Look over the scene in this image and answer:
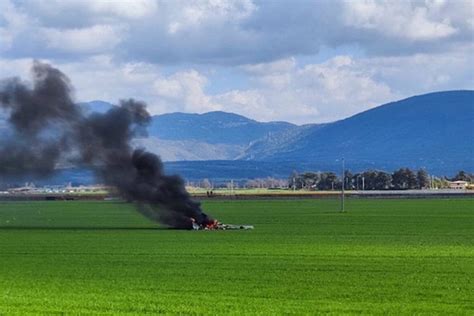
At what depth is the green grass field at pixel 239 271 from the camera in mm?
26406

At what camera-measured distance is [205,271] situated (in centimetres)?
3591

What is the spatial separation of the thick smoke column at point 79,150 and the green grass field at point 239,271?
3485mm

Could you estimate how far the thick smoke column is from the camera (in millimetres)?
65188

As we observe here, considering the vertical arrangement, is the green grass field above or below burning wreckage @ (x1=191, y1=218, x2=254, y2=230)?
below

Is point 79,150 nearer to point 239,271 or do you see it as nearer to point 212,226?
point 212,226

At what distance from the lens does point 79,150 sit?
66.1 m

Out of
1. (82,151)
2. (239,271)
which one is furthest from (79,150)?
(239,271)

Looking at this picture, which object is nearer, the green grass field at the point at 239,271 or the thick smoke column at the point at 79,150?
the green grass field at the point at 239,271

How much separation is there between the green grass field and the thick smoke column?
3485mm

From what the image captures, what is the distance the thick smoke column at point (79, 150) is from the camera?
65188 mm

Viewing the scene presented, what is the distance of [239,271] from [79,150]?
3213 centimetres

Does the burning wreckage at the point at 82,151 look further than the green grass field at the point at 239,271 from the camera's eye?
Yes

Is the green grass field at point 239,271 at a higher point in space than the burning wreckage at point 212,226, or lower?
lower

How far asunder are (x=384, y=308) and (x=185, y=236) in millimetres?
34037
